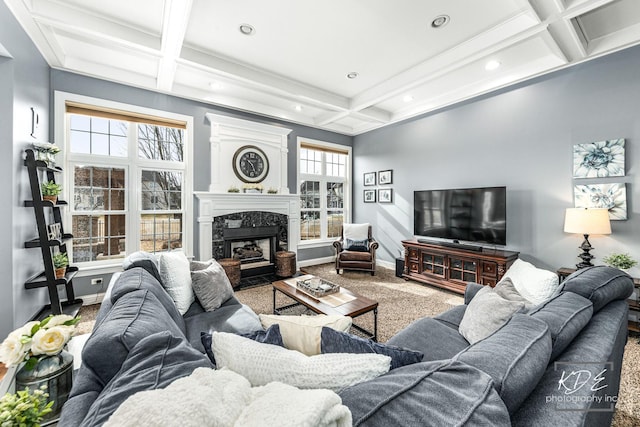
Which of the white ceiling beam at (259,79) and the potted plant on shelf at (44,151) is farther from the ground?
the white ceiling beam at (259,79)

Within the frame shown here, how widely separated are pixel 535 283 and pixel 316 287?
180 cm

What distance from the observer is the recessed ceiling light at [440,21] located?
8.23 feet

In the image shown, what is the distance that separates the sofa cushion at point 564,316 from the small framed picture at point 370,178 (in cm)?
435

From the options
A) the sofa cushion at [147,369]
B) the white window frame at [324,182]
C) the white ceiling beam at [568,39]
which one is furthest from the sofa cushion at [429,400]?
the white window frame at [324,182]

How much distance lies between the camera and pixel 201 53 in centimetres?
306

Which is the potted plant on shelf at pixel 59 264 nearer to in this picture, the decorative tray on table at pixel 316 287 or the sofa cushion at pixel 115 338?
the sofa cushion at pixel 115 338

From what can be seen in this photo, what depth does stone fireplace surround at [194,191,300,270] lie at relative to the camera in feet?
13.4

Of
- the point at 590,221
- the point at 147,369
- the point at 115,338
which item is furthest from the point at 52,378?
the point at 590,221

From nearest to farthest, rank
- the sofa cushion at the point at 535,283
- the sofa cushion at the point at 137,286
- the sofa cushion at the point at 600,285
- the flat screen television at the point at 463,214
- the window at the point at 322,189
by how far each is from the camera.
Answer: the sofa cushion at the point at 600,285
the sofa cushion at the point at 137,286
the sofa cushion at the point at 535,283
the flat screen television at the point at 463,214
the window at the point at 322,189

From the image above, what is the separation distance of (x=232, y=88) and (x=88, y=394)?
4010 mm

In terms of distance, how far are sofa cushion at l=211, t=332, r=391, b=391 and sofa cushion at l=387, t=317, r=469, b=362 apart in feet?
2.94

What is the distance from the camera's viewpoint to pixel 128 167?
364 cm

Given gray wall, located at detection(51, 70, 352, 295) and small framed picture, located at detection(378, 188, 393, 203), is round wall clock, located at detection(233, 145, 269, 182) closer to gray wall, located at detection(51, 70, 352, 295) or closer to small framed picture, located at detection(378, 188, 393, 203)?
gray wall, located at detection(51, 70, 352, 295)

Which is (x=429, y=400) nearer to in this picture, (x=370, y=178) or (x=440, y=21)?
(x=440, y=21)
